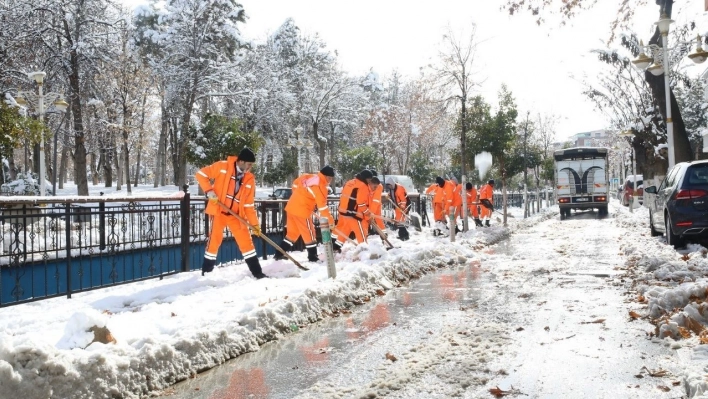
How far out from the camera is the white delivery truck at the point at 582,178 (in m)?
27.8

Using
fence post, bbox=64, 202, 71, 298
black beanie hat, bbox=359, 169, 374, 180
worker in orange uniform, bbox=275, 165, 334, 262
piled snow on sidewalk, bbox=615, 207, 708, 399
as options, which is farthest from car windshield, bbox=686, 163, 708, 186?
fence post, bbox=64, 202, 71, 298

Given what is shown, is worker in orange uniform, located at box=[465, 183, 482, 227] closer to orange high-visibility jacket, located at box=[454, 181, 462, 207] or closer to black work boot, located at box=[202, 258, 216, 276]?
orange high-visibility jacket, located at box=[454, 181, 462, 207]

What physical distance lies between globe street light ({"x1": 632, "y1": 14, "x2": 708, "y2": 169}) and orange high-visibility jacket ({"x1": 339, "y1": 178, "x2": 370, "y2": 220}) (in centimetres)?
789

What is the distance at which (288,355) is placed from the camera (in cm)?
498

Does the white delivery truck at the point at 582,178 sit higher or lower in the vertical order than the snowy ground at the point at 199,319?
higher

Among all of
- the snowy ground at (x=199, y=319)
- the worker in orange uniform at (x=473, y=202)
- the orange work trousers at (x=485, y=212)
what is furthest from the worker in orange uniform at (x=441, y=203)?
the snowy ground at (x=199, y=319)

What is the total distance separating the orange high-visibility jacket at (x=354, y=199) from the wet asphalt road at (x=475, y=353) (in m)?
3.63

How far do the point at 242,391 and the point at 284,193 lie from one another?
28.4 m

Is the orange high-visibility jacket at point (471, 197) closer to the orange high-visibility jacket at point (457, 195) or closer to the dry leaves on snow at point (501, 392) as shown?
the orange high-visibility jacket at point (457, 195)

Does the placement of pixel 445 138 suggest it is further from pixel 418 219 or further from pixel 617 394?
pixel 617 394

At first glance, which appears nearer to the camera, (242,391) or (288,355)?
(242,391)

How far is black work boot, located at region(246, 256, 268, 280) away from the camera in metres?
8.16

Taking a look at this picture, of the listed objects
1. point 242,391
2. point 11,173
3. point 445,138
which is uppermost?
point 445,138

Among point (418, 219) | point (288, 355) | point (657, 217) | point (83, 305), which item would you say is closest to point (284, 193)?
point (418, 219)
